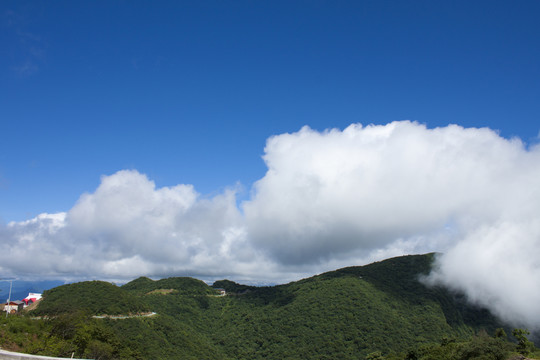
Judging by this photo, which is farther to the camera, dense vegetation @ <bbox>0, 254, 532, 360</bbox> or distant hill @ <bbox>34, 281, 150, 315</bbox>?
distant hill @ <bbox>34, 281, 150, 315</bbox>

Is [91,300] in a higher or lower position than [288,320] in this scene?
higher

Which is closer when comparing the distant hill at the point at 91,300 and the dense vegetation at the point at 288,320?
the dense vegetation at the point at 288,320

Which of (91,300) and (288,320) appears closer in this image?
(91,300)

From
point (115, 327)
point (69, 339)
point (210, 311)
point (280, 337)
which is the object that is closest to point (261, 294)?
point (210, 311)

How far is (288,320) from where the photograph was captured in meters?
147

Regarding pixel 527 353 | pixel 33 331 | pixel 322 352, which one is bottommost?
pixel 322 352

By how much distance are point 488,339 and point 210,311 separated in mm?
134912

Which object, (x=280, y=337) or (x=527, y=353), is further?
(x=280, y=337)

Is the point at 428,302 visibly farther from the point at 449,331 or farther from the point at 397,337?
the point at 397,337

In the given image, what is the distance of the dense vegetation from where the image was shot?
7062 centimetres

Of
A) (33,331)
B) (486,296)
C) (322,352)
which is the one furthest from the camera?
(486,296)

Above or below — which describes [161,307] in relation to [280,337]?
above

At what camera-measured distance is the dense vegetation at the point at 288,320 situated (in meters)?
70.6

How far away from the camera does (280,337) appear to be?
454ft
